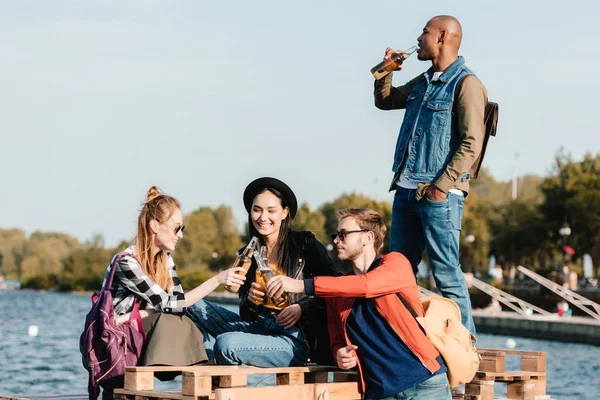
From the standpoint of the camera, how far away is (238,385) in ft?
18.5

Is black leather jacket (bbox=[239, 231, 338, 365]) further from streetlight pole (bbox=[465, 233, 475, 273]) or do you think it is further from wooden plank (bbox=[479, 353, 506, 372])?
streetlight pole (bbox=[465, 233, 475, 273])

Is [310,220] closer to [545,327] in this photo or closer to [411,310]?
[545,327]

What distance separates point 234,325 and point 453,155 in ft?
5.60

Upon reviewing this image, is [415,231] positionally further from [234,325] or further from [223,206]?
[223,206]

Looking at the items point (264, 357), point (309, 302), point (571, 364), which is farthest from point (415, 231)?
point (571, 364)

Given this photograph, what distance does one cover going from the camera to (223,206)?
124 m

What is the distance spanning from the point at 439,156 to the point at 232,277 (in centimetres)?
158

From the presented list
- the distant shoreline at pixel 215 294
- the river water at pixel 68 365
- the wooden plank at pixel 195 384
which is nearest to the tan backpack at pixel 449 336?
the wooden plank at pixel 195 384

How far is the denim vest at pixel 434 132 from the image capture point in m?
6.79

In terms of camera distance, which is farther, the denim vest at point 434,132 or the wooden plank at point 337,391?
the denim vest at point 434,132

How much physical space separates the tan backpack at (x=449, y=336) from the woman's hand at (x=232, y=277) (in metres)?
0.90

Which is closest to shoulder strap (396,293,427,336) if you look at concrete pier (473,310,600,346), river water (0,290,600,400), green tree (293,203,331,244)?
river water (0,290,600,400)

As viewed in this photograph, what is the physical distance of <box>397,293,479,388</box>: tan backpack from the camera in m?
5.99

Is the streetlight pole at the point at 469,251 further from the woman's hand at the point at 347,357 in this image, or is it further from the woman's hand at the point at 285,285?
the woman's hand at the point at 285,285
